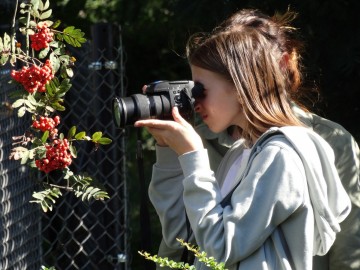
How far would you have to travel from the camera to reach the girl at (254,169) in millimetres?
2256

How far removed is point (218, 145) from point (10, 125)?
2.97 feet

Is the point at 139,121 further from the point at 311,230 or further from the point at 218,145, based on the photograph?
the point at 218,145

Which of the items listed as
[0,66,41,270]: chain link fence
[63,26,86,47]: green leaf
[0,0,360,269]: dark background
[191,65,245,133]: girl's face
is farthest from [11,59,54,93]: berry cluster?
[0,0,360,269]: dark background

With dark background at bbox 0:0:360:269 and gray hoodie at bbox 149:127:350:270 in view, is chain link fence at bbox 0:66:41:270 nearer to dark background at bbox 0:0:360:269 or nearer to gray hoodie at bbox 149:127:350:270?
dark background at bbox 0:0:360:269

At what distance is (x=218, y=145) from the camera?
10.7 feet

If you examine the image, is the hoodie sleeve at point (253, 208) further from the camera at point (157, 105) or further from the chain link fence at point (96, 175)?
the chain link fence at point (96, 175)

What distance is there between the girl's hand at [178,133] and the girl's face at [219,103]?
0.07 m

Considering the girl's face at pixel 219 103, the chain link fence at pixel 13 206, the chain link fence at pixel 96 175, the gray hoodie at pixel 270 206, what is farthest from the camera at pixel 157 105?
the chain link fence at pixel 96 175

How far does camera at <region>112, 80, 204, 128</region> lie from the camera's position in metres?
2.48

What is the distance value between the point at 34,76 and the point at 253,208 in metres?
0.76

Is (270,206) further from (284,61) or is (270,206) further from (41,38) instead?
(41,38)

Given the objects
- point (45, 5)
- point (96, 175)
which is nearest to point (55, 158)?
point (45, 5)

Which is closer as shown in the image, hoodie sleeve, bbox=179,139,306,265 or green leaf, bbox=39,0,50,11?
hoodie sleeve, bbox=179,139,306,265

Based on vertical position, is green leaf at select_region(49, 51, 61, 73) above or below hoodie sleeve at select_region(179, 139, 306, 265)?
above
